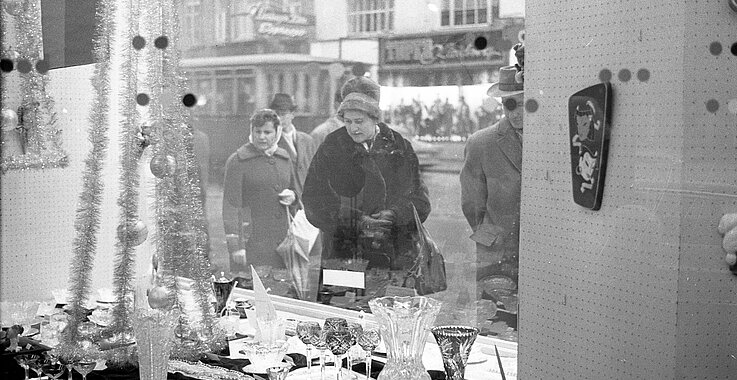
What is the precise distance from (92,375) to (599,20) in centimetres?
171

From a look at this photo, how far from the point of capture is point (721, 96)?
1817mm

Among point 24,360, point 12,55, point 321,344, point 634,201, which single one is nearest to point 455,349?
point 321,344

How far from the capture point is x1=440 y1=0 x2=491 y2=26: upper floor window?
8.50 feet

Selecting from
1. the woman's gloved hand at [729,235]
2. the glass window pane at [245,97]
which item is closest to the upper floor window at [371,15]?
the glass window pane at [245,97]

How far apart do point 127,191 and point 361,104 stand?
0.81 metres

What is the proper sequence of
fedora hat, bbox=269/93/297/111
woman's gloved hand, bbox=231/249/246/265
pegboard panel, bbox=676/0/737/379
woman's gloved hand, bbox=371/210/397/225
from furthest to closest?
woman's gloved hand, bbox=231/249/246/265 < fedora hat, bbox=269/93/297/111 < woman's gloved hand, bbox=371/210/397/225 < pegboard panel, bbox=676/0/737/379

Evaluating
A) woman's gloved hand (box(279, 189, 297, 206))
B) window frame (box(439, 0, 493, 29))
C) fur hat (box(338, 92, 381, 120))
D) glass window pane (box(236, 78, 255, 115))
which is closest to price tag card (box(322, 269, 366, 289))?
woman's gloved hand (box(279, 189, 297, 206))

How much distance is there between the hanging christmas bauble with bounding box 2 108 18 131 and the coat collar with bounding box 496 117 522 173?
1564 millimetres

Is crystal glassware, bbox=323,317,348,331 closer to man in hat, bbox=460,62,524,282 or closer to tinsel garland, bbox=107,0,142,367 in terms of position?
man in hat, bbox=460,62,524,282

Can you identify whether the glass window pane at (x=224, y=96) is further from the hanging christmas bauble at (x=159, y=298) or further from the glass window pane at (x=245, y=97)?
the hanging christmas bauble at (x=159, y=298)

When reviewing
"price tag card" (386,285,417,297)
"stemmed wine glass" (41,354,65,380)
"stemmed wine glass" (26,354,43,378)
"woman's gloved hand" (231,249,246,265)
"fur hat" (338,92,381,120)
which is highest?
"fur hat" (338,92,381,120)

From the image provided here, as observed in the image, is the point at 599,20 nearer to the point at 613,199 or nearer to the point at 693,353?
the point at 613,199

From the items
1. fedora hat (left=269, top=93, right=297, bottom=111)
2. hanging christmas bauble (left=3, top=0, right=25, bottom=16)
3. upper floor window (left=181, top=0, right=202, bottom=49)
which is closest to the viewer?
hanging christmas bauble (left=3, top=0, right=25, bottom=16)

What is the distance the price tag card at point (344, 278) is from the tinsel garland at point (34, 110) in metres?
0.96
